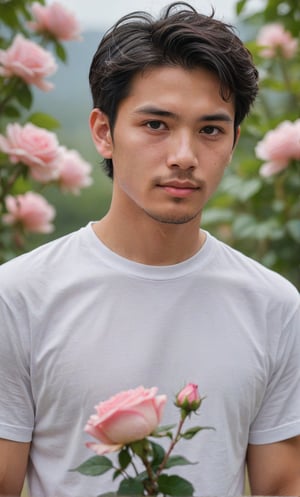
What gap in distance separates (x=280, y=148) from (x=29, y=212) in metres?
0.71

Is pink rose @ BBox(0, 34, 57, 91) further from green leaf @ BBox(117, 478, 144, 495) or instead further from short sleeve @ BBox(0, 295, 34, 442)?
green leaf @ BBox(117, 478, 144, 495)

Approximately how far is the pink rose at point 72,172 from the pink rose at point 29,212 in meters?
0.08

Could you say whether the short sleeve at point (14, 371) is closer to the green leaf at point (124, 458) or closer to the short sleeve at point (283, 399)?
the short sleeve at point (283, 399)

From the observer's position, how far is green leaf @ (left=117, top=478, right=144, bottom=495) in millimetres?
1067

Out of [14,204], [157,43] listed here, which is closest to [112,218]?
[157,43]

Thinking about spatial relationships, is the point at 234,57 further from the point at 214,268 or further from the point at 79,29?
the point at 79,29

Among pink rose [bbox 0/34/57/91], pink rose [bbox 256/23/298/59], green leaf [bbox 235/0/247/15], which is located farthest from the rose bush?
pink rose [bbox 256/23/298/59]

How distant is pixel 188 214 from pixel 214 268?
0.18 metres

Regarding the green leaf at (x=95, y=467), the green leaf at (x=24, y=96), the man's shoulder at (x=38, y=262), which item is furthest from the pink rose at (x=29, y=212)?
the green leaf at (x=95, y=467)

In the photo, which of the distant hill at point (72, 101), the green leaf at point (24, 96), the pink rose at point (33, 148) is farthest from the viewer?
the distant hill at point (72, 101)

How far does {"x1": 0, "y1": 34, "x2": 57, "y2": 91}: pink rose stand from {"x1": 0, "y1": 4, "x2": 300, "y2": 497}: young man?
1.01 m

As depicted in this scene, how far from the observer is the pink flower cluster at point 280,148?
285 centimetres

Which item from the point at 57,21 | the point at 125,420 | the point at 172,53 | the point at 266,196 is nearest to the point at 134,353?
the point at 172,53

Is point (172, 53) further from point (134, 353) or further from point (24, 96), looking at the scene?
point (24, 96)
